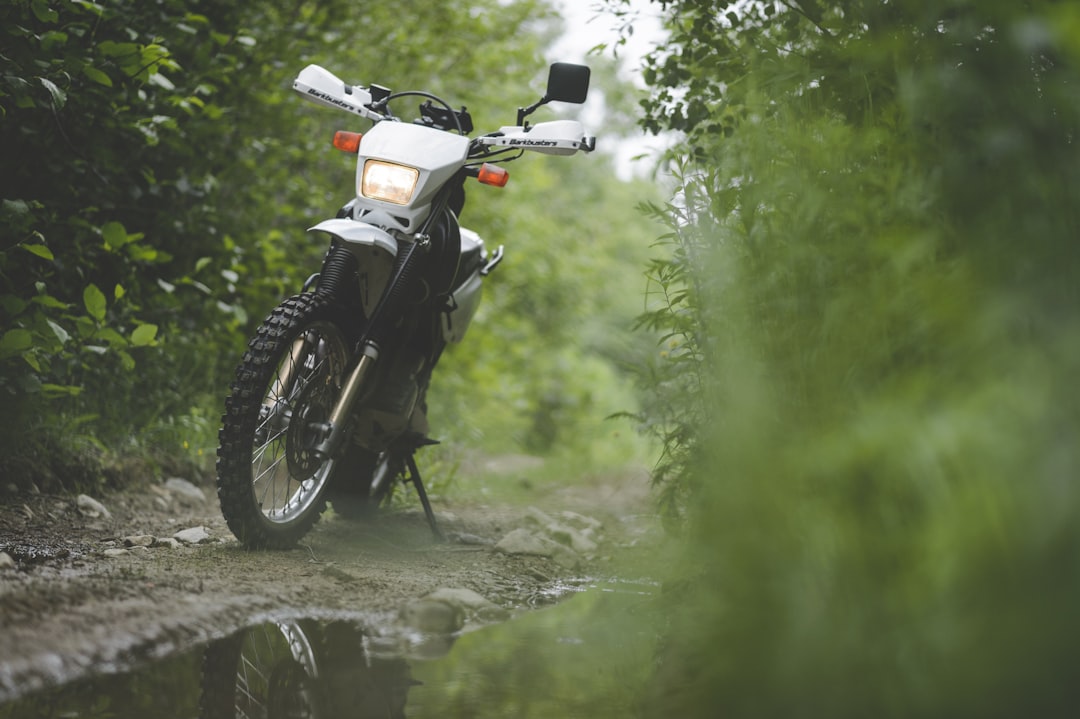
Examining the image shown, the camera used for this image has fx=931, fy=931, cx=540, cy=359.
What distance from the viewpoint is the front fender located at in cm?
292

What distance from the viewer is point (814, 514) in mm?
1482

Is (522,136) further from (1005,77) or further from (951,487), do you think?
(951,487)

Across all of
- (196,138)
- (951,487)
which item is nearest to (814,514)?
(951,487)

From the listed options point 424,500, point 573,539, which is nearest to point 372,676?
point 424,500

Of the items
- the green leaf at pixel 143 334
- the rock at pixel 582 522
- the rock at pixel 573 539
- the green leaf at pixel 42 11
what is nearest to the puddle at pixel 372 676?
the rock at pixel 573 539

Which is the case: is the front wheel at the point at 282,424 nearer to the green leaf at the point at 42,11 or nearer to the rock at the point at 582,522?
the green leaf at the point at 42,11

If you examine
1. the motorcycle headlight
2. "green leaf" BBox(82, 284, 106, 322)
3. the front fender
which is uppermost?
the motorcycle headlight

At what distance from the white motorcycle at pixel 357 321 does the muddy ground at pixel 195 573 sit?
25cm

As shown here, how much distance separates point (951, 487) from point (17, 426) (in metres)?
3.43

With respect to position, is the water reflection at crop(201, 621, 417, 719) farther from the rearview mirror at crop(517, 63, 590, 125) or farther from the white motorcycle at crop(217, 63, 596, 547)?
the rearview mirror at crop(517, 63, 590, 125)

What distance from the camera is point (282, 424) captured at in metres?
2.98

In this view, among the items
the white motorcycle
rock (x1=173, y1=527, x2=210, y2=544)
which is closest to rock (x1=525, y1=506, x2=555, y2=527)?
the white motorcycle

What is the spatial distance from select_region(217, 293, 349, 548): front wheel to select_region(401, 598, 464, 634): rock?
0.69 metres

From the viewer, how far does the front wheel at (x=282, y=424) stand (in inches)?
107
